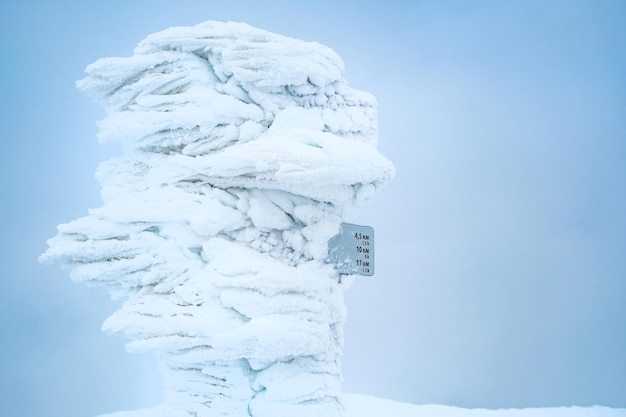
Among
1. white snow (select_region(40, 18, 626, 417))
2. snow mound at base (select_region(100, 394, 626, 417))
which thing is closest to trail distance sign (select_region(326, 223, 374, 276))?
white snow (select_region(40, 18, 626, 417))

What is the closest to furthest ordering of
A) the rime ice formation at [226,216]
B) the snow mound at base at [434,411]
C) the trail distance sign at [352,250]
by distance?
the rime ice formation at [226,216] → the trail distance sign at [352,250] → the snow mound at base at [434,411]

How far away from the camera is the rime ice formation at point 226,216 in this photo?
93.7 inches

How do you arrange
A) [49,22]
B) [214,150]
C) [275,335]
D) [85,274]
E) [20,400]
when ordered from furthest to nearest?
[49,22], [20,400], [214,150], [85,274], [275,335]

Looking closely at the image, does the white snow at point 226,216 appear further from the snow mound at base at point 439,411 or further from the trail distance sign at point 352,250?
the snow mound at base at point 439,411

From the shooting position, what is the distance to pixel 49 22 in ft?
14.1

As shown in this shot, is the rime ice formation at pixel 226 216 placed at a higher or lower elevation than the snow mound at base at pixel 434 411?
higher

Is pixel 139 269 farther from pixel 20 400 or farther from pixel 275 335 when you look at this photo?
pixel 20 400

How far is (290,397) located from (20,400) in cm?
260

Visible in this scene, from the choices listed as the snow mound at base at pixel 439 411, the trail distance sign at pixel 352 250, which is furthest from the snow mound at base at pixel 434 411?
the trail distance sign at pixel 352 250

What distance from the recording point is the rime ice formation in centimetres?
238

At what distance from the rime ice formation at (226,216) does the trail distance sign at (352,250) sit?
0.26ft

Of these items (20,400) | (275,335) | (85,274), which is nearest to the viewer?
(275,335)

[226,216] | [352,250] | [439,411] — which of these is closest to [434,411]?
[439,411]

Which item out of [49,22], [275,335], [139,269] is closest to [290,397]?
[275,335]
